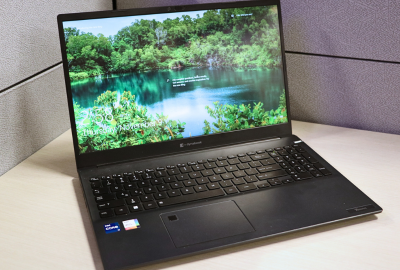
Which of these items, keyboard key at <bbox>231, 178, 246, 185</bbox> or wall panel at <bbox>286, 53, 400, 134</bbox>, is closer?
keyboard key at <bbox>231, 178, 246, 185</bbox>

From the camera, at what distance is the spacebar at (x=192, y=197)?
662 mm

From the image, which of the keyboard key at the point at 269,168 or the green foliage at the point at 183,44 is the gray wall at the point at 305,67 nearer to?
the green foliage at the point at 183,44

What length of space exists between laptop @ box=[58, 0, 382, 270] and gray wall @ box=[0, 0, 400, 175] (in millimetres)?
113

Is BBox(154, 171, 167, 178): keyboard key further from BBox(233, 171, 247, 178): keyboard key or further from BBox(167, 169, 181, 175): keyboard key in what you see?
BBox(233, 171, 247, 178): keyboard key

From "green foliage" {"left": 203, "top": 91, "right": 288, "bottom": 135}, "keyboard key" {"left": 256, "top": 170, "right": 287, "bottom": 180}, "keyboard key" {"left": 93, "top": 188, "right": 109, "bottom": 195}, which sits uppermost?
"green foliage" {"left": 203, "top": 91, "right": 288, "bottom": 135}

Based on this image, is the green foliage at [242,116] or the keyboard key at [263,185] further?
the green foliage at [242,116]

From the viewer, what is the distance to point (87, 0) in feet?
3.29

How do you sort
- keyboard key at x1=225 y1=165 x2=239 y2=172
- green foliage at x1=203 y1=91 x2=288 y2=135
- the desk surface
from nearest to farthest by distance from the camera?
the desk surface < keyboard key at x1=225 y1=165 x2=239 y2=172 < green foliage at x1=203 y1=91 x2=288 y2=135

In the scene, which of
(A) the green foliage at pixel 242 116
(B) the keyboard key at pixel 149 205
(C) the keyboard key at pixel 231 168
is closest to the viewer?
(B) the keyboard key at pixel 149 205

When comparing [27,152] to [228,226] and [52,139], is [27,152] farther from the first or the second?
[228,226]

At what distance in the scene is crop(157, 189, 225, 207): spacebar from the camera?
0.66 m

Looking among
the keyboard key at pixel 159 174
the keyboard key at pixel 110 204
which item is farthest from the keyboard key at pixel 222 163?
the keyboard key at pixel 110 204

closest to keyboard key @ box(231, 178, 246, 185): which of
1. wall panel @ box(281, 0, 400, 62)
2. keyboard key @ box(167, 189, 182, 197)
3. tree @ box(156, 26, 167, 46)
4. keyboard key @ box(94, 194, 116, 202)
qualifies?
keyboard key @ box(167, 189, 182, 197)

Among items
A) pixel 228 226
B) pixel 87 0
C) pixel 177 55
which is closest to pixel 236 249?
pixel 228 226
